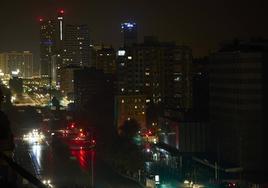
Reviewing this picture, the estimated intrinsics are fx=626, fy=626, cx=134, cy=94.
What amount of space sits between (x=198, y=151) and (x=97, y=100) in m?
8.17

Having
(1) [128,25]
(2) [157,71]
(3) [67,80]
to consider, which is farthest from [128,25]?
(3) [67,80]

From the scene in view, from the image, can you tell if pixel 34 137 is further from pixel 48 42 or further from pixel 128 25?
pixel 48 42

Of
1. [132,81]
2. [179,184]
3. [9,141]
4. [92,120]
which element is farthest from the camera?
[132,81]

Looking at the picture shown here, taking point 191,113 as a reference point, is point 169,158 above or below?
below

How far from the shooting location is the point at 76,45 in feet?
113

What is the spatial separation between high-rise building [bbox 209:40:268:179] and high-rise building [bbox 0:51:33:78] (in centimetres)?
2994

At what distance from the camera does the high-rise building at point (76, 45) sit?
111 ft

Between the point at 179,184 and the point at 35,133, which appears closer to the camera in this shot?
the point at 179,184

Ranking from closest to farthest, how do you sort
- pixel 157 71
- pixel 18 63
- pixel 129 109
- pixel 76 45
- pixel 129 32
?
1. pixel 129 109
2. pixel 157 71
3. pixel 129 32
4. pixel 76 45
5. pixel 18 63

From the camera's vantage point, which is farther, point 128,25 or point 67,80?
point 67,80

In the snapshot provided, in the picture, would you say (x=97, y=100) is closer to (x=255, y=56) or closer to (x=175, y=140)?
(x=175, y=140)

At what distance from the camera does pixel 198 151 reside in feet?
34.2

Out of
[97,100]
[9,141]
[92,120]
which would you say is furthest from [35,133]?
[9,141]

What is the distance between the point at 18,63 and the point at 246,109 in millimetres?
32484
